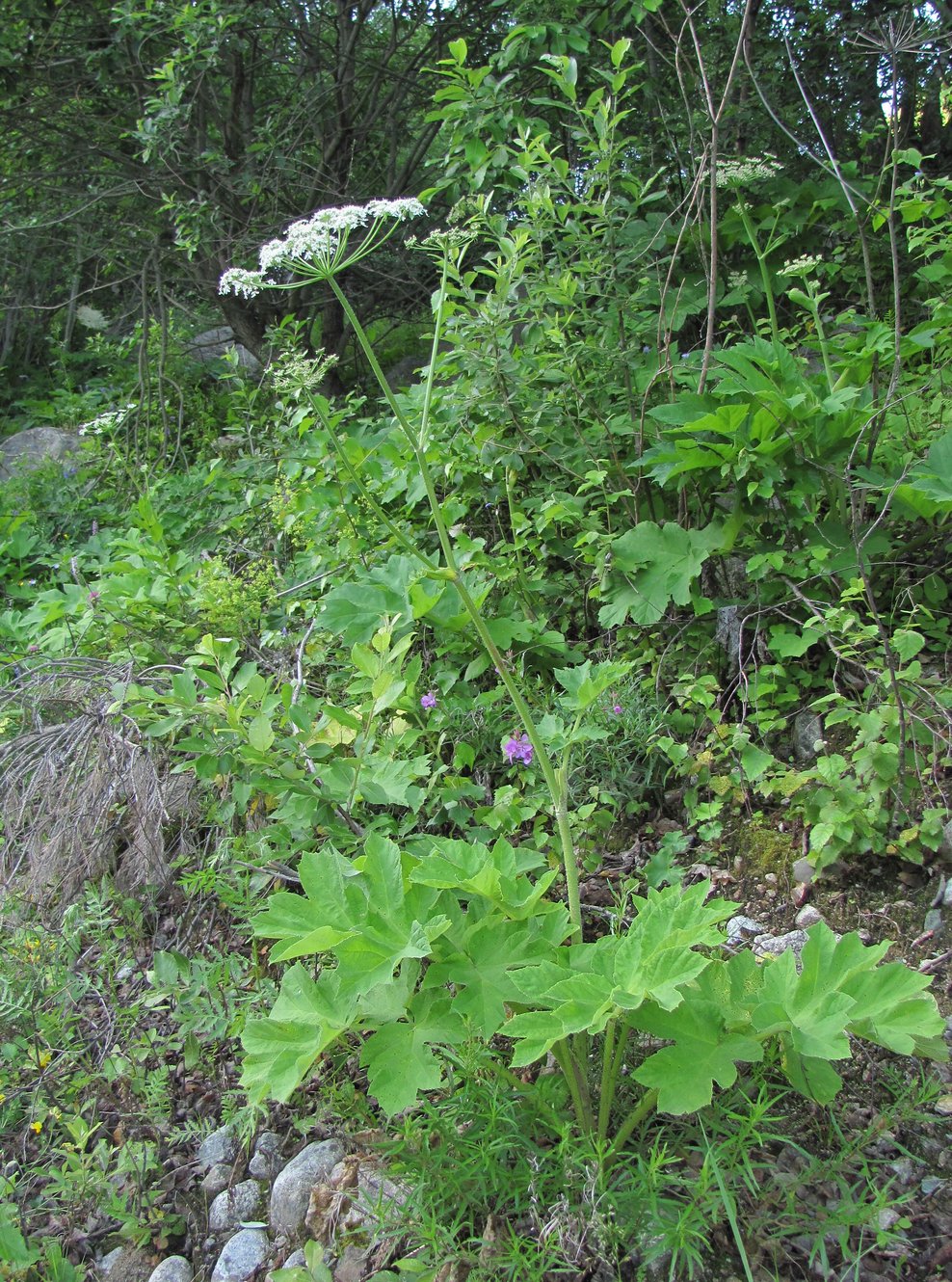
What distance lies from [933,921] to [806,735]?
60 centimetres

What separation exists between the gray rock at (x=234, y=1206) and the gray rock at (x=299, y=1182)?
0.15 ft

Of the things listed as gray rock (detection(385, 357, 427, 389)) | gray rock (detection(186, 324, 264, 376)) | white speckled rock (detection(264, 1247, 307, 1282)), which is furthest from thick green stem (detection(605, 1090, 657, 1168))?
gray rock (detection(186, 324, 264, 376))

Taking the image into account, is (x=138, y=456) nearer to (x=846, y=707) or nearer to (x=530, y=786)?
(x=530, y=786)

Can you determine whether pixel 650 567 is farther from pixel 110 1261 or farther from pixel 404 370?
pixel 404 370

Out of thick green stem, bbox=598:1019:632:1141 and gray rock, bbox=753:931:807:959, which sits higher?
thick green stem, bbox=598:1019:632:1141

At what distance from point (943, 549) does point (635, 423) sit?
0.90 meters

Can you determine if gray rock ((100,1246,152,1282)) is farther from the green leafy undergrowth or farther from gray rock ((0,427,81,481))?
gray rock ((0,427,81,481))

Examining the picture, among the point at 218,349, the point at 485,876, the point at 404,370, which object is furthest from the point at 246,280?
the point at 218,349

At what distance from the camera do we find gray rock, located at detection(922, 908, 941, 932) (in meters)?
1.92

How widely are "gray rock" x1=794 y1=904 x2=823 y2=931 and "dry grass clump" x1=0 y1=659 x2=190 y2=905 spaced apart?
154cm

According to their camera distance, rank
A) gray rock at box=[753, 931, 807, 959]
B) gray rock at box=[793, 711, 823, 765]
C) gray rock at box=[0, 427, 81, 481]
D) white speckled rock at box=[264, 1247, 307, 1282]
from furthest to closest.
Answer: gray rock at box=[0, 427, 81, 481], gray rock at box=[793, 711, 823, 765], gray rock at box=[753, 931, 807, 959], white speckled rock at box=[264, 1247, 307, 1282]

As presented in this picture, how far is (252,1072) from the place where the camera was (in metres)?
1.33

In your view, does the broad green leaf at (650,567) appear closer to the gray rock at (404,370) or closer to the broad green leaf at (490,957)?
the broad green leaf at (490,957)

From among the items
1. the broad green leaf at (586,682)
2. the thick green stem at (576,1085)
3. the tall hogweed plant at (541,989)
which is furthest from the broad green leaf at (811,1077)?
the broad green leaf at (586,682)
